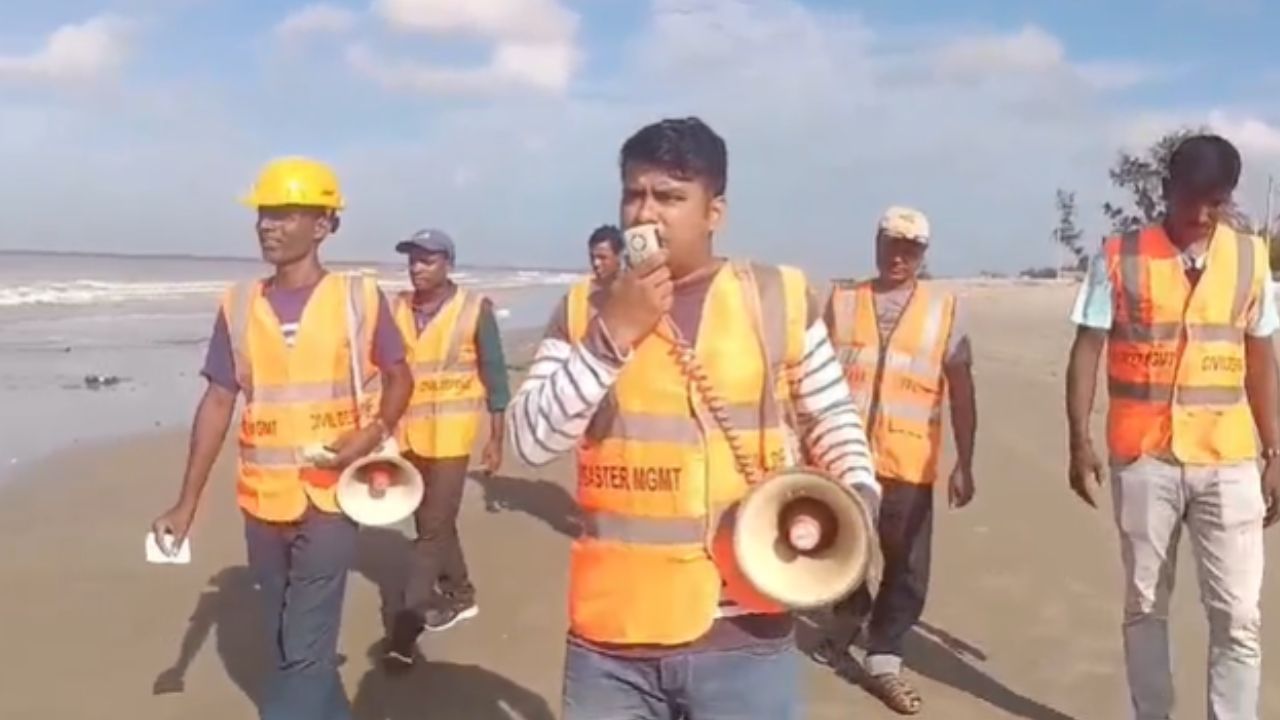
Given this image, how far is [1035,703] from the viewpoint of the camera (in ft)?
21.6

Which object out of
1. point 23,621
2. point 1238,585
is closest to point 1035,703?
point 1238,585

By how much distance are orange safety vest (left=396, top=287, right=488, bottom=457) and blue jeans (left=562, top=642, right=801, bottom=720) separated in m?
4.10

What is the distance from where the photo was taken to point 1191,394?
543cm

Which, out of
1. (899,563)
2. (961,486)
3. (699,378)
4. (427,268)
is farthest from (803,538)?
(427,268)

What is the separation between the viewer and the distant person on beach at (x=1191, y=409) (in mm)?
5375

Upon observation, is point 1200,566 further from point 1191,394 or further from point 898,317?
point 898,317

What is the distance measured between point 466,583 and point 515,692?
4.11ft

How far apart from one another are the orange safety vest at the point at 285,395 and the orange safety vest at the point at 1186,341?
2.83 metres

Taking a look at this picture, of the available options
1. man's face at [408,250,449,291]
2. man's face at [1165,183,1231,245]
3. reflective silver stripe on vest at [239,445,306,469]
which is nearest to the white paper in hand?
reflective silver stripe on vest at [239,445,306,469]

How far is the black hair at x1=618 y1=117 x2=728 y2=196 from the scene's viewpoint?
10.5ft

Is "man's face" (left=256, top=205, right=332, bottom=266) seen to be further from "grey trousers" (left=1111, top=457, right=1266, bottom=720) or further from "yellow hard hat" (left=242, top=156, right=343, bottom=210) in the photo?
"grey trousers" (left=1111, top=457, right=1266, bottom=720)

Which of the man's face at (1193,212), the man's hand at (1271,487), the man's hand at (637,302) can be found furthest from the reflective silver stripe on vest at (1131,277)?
the man's hand at (637,302)

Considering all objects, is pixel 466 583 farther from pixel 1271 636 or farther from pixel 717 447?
pixel 717 447

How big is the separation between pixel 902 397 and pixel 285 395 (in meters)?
2.69
